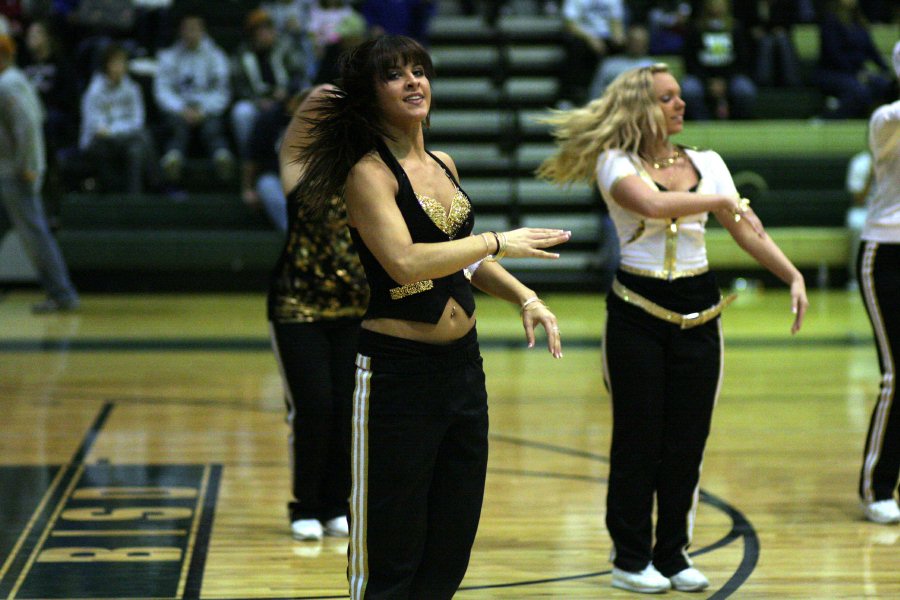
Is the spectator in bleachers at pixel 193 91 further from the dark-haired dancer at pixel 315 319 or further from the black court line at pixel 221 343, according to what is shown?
the dark-haired dancer at pixel 315 319

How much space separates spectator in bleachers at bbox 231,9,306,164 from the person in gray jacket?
7.16 ft

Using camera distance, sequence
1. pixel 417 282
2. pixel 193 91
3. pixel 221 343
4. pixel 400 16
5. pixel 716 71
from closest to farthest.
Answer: pixel 417 282 → pixel 221 343 → pixel 193 91 → pixel 716 71 → pixel 400 16

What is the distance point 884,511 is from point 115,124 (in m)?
8.02

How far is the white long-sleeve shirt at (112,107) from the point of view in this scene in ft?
36.3

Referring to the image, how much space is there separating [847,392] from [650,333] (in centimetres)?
360

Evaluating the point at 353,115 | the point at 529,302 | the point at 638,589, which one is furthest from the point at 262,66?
the point at 529,302

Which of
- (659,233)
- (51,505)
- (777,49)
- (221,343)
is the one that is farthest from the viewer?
(777,49)

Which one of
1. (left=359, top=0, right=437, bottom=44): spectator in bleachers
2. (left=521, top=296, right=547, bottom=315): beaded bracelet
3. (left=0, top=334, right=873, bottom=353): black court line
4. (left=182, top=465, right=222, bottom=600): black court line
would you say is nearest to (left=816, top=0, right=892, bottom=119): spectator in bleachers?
(left=359, top=0, right=437, bottom=44): spectator in bleachers

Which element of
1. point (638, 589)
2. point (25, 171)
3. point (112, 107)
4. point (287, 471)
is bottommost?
point (287, 471)

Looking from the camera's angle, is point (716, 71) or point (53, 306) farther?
point (716, 71)

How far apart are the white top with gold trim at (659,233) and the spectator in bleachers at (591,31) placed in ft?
26.5

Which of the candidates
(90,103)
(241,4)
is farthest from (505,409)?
(241,4)

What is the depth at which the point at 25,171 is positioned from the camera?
9500 millimetres

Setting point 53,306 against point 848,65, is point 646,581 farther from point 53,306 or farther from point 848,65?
point 848,65
